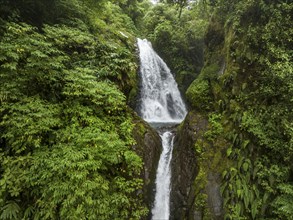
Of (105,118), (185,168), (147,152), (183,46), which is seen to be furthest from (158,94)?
(105,118)

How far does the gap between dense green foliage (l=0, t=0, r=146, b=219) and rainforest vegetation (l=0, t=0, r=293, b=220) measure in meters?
0.03

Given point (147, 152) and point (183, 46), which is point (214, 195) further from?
point (183, 46)

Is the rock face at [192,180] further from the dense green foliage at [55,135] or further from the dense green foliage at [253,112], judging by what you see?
the dense green foliage at [55,135]

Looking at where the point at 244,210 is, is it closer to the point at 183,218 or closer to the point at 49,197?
the point at 183,218

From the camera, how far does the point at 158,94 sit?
12.5m

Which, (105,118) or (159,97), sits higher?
(105,118)

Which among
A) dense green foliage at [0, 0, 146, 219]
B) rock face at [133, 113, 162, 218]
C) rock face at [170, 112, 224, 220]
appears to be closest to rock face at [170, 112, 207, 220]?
rock face at [170, 112, 224, 220]

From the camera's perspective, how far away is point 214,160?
661cm

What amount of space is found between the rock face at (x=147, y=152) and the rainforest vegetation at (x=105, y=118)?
35 centimetres

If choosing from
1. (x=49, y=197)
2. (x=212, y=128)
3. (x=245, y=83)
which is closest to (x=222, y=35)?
(x=245, y=83)

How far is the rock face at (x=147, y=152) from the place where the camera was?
20.9 feet

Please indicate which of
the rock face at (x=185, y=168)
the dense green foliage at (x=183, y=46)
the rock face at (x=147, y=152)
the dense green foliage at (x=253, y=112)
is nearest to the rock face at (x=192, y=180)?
the rock face at (x=185, y=168)

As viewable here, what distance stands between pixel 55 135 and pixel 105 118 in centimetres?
144

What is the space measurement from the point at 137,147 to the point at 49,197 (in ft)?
9.94
